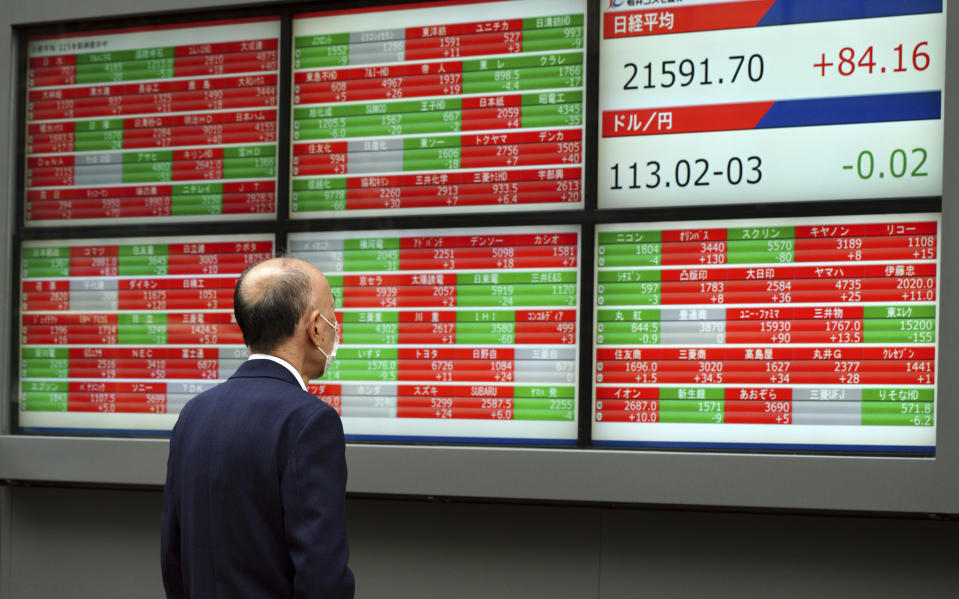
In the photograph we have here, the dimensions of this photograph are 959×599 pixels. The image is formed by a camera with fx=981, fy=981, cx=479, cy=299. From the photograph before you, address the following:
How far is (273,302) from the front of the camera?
2188 mm

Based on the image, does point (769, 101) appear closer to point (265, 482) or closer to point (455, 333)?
point (455, 333)

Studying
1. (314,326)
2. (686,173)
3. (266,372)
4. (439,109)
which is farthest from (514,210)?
(266,372)

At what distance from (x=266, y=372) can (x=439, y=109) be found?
1.84 metres

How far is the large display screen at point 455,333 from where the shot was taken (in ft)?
11.7

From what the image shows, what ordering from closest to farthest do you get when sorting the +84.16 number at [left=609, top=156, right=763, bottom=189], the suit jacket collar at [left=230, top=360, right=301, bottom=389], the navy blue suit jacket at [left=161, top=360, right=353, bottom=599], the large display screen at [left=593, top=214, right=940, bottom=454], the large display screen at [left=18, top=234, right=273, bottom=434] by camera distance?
the navy blue suit jacket at [left=161, top=360, right=353, bottom=599]
the suit jacket collar at [left=230, top=360, right=301, bottom=389]
the large display screen at [left=593, top=214, right=940, bottom=454]
the +84.16 number at [left=609, top=156, right=763, bottom=189]
the large display screen at [left=18, top=234, right=273, bottom=434]

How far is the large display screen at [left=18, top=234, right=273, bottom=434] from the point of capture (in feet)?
13.0

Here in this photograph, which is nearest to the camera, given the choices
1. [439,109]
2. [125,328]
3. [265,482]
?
[265,482]

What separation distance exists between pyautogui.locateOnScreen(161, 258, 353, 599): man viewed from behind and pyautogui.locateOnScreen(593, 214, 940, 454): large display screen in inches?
63.4

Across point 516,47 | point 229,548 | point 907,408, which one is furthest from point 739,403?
point 229,548

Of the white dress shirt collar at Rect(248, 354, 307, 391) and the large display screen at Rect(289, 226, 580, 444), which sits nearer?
the white dress shirt collar at Rect(248, 354, 307, 391)

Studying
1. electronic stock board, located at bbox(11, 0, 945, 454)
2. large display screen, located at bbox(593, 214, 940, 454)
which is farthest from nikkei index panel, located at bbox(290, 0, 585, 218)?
large display screen, located at bbox(593, 214, 940, 454)

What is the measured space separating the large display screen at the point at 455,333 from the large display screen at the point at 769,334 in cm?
17

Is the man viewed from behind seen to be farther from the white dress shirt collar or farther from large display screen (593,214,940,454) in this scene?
large display screen (593,214,940,454)

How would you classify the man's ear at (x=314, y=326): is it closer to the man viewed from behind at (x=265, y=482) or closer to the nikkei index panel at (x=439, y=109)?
the man viewed from behind at (x=265, y=482)
